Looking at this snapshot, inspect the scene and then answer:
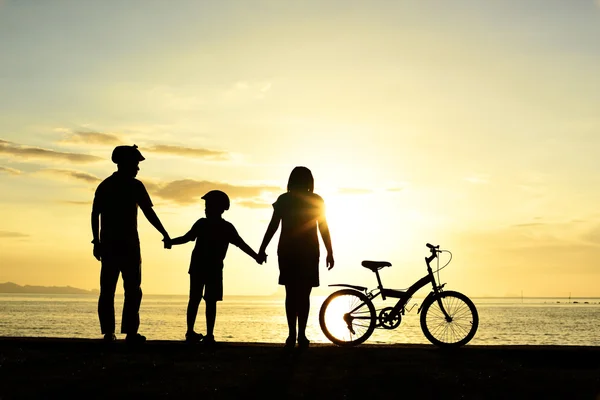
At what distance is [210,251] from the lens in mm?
11531

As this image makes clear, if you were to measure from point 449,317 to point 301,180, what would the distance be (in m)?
3.51

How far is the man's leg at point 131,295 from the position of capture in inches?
412

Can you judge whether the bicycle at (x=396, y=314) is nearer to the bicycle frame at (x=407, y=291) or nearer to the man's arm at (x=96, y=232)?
the bicycle frame at (x=407, y=291)

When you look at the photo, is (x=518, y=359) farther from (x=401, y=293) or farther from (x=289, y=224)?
(x=289, y=224)

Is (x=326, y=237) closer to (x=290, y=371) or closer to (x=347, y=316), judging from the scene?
(x=347, y=316)

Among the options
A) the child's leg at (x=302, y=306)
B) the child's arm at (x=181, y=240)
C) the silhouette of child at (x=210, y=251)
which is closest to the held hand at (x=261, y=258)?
the silhouette of child at (x=210, y=251)

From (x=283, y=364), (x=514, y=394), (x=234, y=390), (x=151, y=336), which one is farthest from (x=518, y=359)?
(x=151, y=336)

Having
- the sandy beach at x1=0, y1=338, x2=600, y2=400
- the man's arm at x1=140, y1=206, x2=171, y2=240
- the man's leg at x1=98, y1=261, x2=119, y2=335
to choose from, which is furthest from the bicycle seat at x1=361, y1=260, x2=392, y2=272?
the man's leg at x1=98, y1=261, x2=119, y2=335

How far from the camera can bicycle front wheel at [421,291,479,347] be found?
1169 centimetres

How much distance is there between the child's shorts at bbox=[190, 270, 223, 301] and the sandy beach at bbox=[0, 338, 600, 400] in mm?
878

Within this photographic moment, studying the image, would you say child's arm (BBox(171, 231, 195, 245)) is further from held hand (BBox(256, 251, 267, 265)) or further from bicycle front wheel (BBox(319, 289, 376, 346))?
bicycle front wheel (BBox(319, 289, 376, 346))

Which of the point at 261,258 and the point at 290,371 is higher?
the point at 261,258

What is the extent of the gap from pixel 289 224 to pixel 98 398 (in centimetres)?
469

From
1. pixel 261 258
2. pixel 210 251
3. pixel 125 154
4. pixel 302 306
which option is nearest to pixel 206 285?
pixel 210 251
